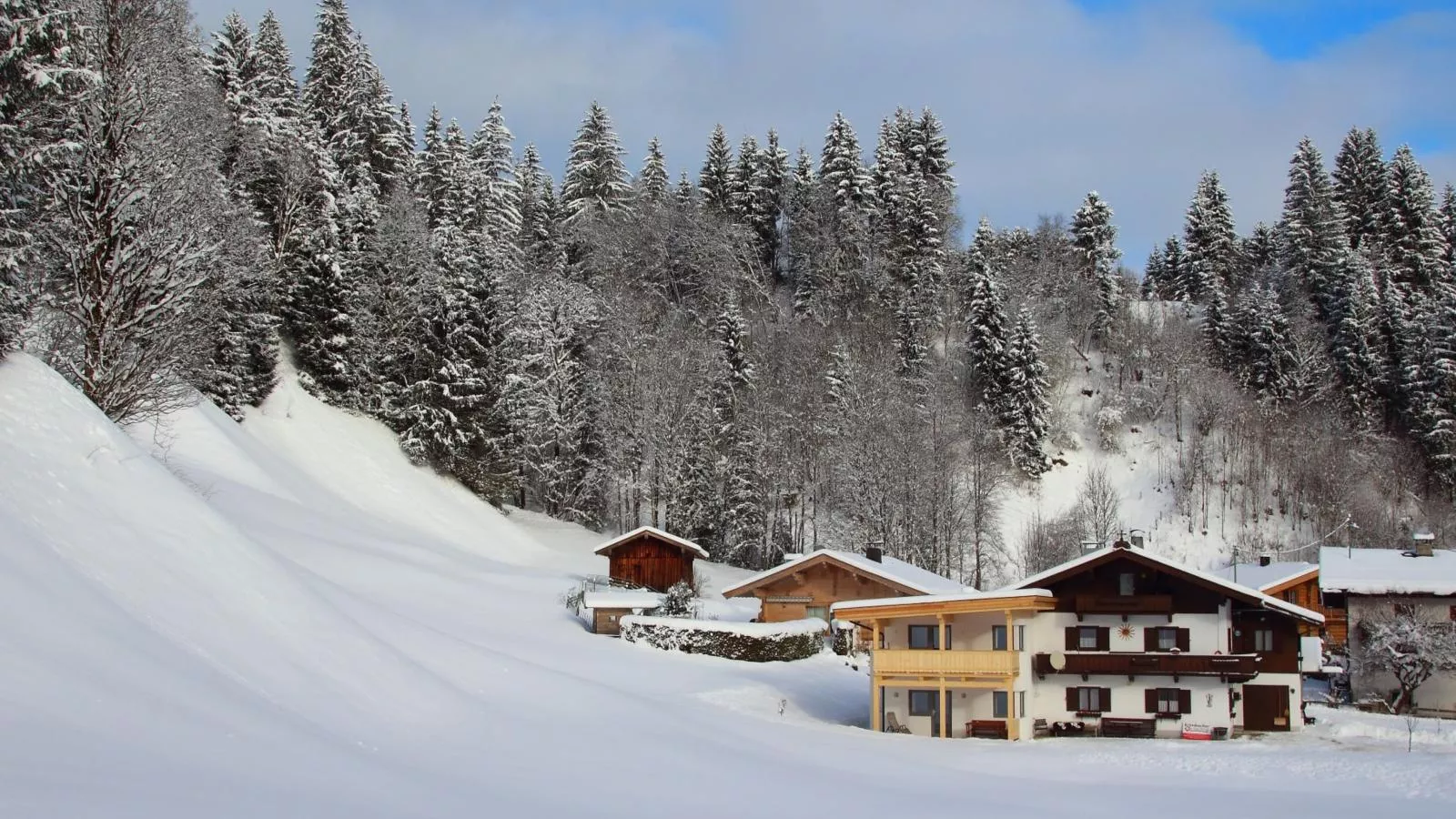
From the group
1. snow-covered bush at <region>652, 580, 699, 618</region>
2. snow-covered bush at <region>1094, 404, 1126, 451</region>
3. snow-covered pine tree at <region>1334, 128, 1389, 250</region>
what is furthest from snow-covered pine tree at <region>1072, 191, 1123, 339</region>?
snow-covered bush at <region>652, 580, 699, 618</region>

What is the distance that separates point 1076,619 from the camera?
33.8m

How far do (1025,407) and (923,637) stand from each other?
38.2m

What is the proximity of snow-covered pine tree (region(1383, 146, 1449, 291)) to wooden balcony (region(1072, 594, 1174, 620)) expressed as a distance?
57.0m

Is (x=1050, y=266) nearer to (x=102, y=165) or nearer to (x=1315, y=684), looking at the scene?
(x=1315, y=684)

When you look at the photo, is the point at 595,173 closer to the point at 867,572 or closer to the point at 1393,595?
the point at 867,572

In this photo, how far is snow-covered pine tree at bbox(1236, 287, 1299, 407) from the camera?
236ft

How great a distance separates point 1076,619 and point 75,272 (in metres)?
29.1

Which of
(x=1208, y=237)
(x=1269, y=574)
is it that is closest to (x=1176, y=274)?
(x=1208, y=237)

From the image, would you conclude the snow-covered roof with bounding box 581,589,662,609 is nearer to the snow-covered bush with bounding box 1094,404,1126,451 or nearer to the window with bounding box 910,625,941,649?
the window with bounding box 910,625,941,649

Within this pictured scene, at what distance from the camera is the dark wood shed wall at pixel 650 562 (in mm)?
49812

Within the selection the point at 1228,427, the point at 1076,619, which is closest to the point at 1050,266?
the point at 1228,427

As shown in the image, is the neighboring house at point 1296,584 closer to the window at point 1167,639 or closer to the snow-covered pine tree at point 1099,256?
the window at point 1167,639

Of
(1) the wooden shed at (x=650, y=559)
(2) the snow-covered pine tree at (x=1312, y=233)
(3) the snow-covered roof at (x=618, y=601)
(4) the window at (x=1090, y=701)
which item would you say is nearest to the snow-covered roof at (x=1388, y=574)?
(4) the window at (x=1090, y=701)

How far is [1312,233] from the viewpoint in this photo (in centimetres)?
8156
